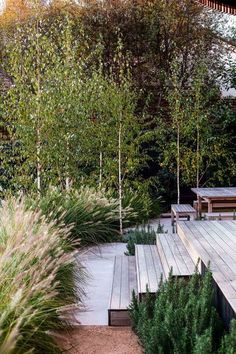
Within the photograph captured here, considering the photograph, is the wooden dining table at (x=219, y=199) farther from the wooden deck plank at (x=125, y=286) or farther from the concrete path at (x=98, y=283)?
the wooden deck plank at (x=125, y=286)

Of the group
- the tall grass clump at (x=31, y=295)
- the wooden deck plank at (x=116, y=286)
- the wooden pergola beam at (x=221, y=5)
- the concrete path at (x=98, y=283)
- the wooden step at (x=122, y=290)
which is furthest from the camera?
the wooden pergola beam at (x=221, y=5)

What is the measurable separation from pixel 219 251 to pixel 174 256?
1.64 ft

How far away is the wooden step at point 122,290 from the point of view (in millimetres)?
3523

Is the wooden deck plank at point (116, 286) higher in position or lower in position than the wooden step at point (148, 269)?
lower

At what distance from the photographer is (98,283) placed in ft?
15.3

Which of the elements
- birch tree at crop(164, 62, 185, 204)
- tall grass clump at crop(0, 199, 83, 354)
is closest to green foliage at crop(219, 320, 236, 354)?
tall grass clump at crop(0, 199, 83, 354)

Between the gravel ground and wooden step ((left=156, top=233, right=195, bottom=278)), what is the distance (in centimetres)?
56


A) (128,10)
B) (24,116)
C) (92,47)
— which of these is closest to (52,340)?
(24,116)

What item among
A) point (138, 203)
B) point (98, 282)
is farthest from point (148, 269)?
point (138, 203)

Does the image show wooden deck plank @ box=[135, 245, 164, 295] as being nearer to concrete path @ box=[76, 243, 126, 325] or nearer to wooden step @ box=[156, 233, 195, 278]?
wooden step @ box=[156, 233, 195, 278]

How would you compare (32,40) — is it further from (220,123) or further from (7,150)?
(220,123)

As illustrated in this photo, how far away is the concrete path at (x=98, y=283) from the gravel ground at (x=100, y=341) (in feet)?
0.51

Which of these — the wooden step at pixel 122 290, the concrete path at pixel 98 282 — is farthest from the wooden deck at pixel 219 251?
the concrete path at pixel 98 282

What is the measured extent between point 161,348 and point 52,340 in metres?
0.75
